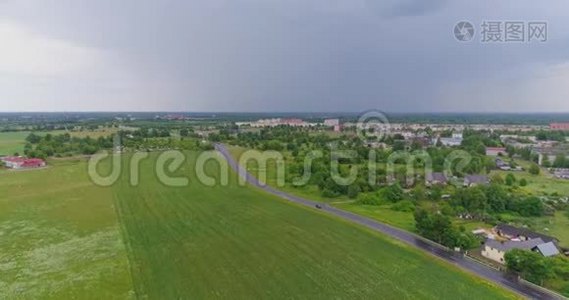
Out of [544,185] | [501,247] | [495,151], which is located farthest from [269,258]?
[495,151]

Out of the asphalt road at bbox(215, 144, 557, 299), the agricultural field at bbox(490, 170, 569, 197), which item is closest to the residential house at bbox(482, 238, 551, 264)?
the asphalt road at bbox(215, 144, 557, 299)

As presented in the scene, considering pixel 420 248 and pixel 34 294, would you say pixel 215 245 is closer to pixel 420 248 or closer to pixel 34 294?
pixel 34 294

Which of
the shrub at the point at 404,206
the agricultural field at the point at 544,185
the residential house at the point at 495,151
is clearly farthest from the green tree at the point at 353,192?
the residential house at the point at 495,151

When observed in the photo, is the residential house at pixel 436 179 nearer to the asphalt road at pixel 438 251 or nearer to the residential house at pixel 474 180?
the residential house at pixel 474 180

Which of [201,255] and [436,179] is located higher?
[436,179]

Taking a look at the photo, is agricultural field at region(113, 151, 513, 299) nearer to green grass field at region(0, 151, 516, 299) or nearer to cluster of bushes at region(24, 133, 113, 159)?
green grass field at region(0, 151, 516, 299)

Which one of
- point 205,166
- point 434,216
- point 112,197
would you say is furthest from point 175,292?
point 205,166

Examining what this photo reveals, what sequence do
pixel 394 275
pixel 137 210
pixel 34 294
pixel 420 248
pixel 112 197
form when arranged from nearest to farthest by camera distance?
pixel 34 294 < pixel 394 275 < pixel 420 248 < pixel 137 210 < pixel 112 197

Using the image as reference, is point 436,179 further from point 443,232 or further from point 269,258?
point 269,258

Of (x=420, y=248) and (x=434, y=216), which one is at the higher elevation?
(x=434, y=216)
